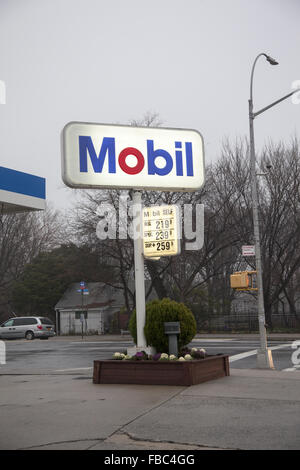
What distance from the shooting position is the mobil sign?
1291cm

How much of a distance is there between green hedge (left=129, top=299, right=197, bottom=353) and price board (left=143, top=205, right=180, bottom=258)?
3.91 ft

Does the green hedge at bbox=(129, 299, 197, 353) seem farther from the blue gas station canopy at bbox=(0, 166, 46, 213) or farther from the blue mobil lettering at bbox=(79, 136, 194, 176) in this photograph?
the blue gas station canopy at bbox=(0, 166, 46, 213)

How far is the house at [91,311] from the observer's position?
159 feet

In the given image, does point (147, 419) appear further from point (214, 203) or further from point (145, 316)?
point (214, 203)

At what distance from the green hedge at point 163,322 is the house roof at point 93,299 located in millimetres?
36892

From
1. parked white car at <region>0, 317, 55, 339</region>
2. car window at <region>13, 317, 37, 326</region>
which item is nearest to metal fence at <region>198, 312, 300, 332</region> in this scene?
parked white car at <region>0, 317, 55, 339</region>

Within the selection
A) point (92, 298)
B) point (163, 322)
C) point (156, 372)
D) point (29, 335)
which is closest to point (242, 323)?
point (29, 335)

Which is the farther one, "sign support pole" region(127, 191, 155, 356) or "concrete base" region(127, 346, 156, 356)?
"sign support pole" region(127, 191, 155, 356)

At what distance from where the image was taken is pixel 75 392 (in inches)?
422

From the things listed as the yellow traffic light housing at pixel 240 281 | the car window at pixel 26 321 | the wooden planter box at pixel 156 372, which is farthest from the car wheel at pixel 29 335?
the wooden planter box at pixel 156 372

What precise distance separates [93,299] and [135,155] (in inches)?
1536

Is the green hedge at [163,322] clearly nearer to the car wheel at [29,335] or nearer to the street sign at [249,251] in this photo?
the street sign at [249,251]

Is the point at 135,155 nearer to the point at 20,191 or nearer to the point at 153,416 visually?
the point at 20,191

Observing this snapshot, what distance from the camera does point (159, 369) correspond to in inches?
444
